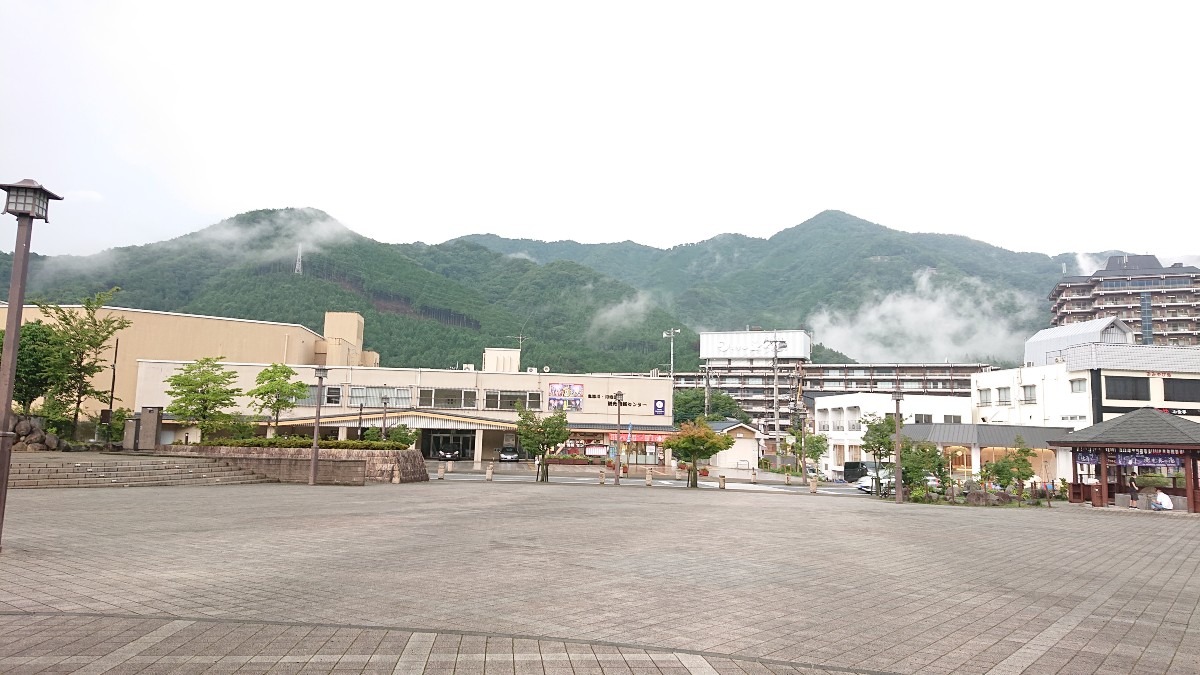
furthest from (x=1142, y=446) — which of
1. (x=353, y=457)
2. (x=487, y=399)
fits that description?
(x=487, y=399)

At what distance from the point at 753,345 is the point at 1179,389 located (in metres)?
82.9

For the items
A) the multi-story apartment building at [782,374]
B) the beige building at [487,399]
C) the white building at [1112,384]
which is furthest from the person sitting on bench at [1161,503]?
the multi-story apartment building at [782,374]

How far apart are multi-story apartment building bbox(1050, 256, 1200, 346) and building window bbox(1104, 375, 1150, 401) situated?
190 ft

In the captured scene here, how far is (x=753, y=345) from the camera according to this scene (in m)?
135

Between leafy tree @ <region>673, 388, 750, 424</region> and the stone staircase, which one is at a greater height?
leafy tree @ <region>673, 388, 750, 424</region>

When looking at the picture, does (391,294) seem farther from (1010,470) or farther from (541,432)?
(1010,470)

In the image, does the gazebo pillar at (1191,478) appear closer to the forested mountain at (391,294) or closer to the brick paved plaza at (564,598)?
the brick paved plaza at (564,598)

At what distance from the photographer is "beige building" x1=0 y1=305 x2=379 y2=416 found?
216 ft

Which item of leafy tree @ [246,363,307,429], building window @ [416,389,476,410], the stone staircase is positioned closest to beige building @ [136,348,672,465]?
building window @ [416,389,476,410]

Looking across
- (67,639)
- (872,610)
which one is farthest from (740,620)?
(67,639)

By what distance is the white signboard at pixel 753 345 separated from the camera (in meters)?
132

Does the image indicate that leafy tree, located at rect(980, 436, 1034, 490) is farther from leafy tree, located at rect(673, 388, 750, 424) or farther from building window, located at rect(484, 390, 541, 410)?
leafy tree, located at rect(673, 388, 750, 424)

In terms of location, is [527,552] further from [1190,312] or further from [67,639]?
[1190,312]

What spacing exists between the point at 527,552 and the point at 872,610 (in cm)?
511
